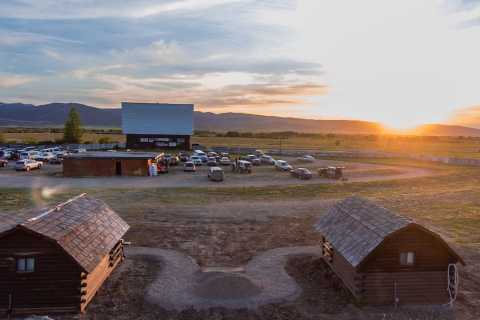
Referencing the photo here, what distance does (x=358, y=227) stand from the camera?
684 inches

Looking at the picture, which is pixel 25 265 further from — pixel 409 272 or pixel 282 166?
pixel 282 166

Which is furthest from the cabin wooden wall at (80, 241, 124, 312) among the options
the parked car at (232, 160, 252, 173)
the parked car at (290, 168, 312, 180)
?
the parked car at (232, 160, 252, 173)

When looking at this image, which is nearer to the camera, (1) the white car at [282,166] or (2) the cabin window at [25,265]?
(2) the cabin window at [25,265]

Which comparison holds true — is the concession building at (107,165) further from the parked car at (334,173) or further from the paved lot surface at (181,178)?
the parked car at (334,173)

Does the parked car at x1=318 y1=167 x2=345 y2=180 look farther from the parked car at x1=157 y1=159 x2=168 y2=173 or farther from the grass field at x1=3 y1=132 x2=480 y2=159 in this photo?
the grass field at x1=3 y1=132 x2=480 y2=159

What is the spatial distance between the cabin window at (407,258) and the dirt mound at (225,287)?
5.65m

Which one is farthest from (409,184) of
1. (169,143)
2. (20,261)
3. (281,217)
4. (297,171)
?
(169,143)

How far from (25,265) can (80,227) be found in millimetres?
2432

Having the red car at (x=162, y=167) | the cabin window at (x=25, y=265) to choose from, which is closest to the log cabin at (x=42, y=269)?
the cabin window at (x=25, y=265)

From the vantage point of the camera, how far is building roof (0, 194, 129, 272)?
48.9ft

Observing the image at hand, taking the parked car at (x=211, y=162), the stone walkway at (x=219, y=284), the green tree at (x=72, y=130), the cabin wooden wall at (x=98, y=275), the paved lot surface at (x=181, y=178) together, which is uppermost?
the green tree at (x=72, y=130)

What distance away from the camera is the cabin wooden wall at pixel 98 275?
1521 centimetres

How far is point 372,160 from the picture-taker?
72.8 m

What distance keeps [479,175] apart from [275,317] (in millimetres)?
50084
